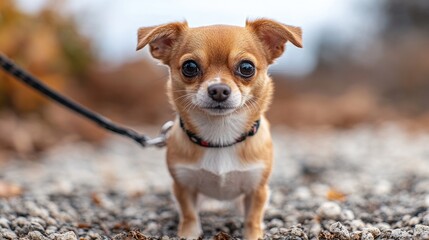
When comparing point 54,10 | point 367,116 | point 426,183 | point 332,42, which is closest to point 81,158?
point 54,10

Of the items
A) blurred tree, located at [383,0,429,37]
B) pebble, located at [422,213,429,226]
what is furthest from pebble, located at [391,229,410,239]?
blurred tree, located at [383,0,429,37]

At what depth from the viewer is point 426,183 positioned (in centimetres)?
441

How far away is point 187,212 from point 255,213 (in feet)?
1.20

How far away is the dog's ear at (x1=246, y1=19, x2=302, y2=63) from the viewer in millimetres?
3176

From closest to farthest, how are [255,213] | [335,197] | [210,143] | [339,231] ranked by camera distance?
1. [339,231]
2. [210,143]
3. [255,213]
4. [335,197]

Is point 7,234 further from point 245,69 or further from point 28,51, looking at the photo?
point 28,51

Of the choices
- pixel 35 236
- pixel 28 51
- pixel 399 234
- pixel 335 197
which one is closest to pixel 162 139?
pixel 35 236

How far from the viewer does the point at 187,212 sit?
131 inches

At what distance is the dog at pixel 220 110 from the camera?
3010 mm

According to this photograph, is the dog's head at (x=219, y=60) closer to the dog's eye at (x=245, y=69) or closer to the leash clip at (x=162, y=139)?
the dog's eye at (x=245, y=69)

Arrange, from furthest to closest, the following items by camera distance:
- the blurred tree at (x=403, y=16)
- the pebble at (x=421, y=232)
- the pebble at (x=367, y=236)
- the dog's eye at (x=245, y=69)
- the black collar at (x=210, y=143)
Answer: the blurred tree at (x=403, y=16), the black collar at (x=210, y=143), the dog's eye at (x=245, y=69), the pebble at (x=367, y=236), the pebble at (x=421, y=232)

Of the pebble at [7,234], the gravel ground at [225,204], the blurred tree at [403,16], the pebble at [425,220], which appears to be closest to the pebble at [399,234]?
the gravel ground at [225,204]

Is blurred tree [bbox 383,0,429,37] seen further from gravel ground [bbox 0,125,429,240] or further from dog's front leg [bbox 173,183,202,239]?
dog's front leg [bbox 173,183,202,239]

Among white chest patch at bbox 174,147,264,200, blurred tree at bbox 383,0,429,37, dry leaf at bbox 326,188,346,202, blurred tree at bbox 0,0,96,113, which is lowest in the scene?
white chest patch at bbox 174,147,264,200
